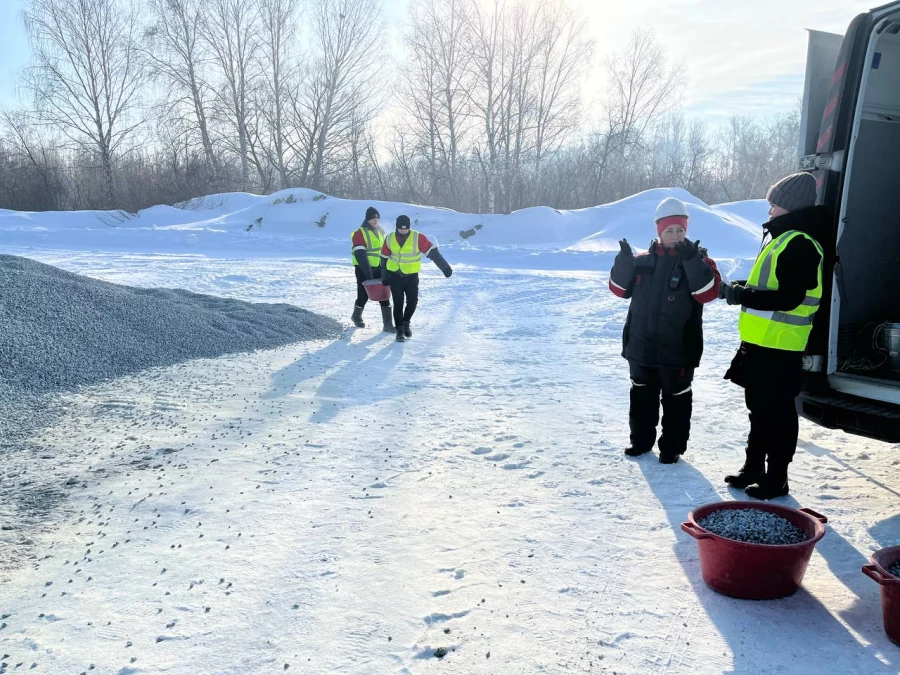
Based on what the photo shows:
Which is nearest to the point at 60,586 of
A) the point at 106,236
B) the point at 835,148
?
the point at 835,148

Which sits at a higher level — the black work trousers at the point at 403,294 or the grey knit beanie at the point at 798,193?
the grey knit beanie at the point at 798,193

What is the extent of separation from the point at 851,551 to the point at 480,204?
31677 millimetres

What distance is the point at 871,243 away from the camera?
4102mm

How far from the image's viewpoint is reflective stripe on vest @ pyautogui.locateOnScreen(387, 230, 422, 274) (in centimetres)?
842

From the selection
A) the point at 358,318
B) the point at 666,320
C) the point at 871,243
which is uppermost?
the point at 871,243

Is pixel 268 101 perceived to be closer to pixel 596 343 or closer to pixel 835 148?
pixel 596 343

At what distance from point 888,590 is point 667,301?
2.15 metres

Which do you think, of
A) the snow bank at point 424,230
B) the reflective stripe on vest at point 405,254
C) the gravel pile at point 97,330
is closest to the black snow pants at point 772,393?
the gravel pile at point 97,330

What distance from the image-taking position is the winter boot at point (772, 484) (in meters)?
3.71

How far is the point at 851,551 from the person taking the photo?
3.20 m

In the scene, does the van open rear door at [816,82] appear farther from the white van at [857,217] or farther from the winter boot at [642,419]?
the winter boot at [642,419]

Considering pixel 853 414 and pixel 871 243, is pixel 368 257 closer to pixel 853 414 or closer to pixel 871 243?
pixel 871 243

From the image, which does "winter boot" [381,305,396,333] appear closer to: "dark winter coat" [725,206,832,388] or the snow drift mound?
the snow drift mound

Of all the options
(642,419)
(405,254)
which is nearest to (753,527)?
(642,419)
